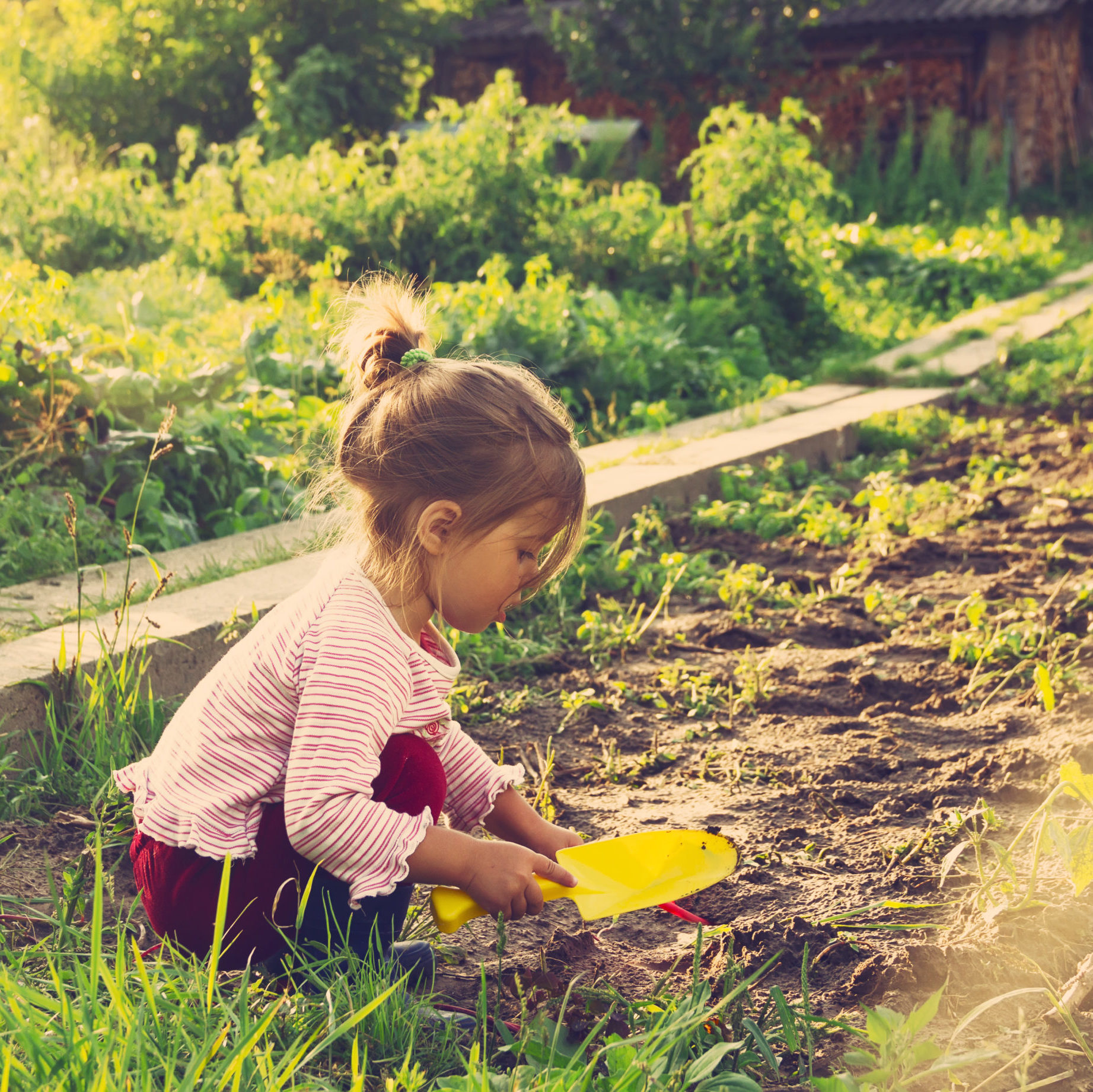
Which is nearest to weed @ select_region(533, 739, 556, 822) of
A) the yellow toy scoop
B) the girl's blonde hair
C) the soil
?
the soil

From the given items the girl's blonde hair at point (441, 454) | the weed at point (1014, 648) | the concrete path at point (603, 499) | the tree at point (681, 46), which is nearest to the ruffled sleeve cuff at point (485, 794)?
the girl's blonde hair at point (441, 454)

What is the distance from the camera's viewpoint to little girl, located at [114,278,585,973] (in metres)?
1.69

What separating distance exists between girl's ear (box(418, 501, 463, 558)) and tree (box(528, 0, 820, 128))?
37.4ft

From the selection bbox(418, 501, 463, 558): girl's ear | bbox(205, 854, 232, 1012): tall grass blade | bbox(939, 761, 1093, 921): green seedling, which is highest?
bbox(418, 501, 463, 558): girl's ear

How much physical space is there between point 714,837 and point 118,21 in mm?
13448

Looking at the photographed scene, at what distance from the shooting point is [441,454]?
1781 mm

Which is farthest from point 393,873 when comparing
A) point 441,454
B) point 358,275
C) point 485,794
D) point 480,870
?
point 358,275

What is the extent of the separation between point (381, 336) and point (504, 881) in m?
0.84

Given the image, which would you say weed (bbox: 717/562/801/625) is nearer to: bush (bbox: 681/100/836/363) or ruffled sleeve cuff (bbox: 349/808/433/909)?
ruffled sleeve cuff (bbox: 349/808/433/909)

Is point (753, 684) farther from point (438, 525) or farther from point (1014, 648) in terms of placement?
point (438, 525)

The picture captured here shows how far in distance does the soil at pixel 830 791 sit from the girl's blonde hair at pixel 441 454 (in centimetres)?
67

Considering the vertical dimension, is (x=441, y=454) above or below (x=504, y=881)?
above

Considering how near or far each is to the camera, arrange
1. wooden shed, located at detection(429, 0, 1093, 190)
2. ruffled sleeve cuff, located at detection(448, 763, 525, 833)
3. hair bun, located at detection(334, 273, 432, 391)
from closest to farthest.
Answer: hair bun, located at detection(334, 273, 432, 391)
ruffled sleeve cuff, located at detection(448, 763, 525, 833)
wooden shed, located at detection(429, 0, 1093, 190)

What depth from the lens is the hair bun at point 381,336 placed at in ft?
6.19
